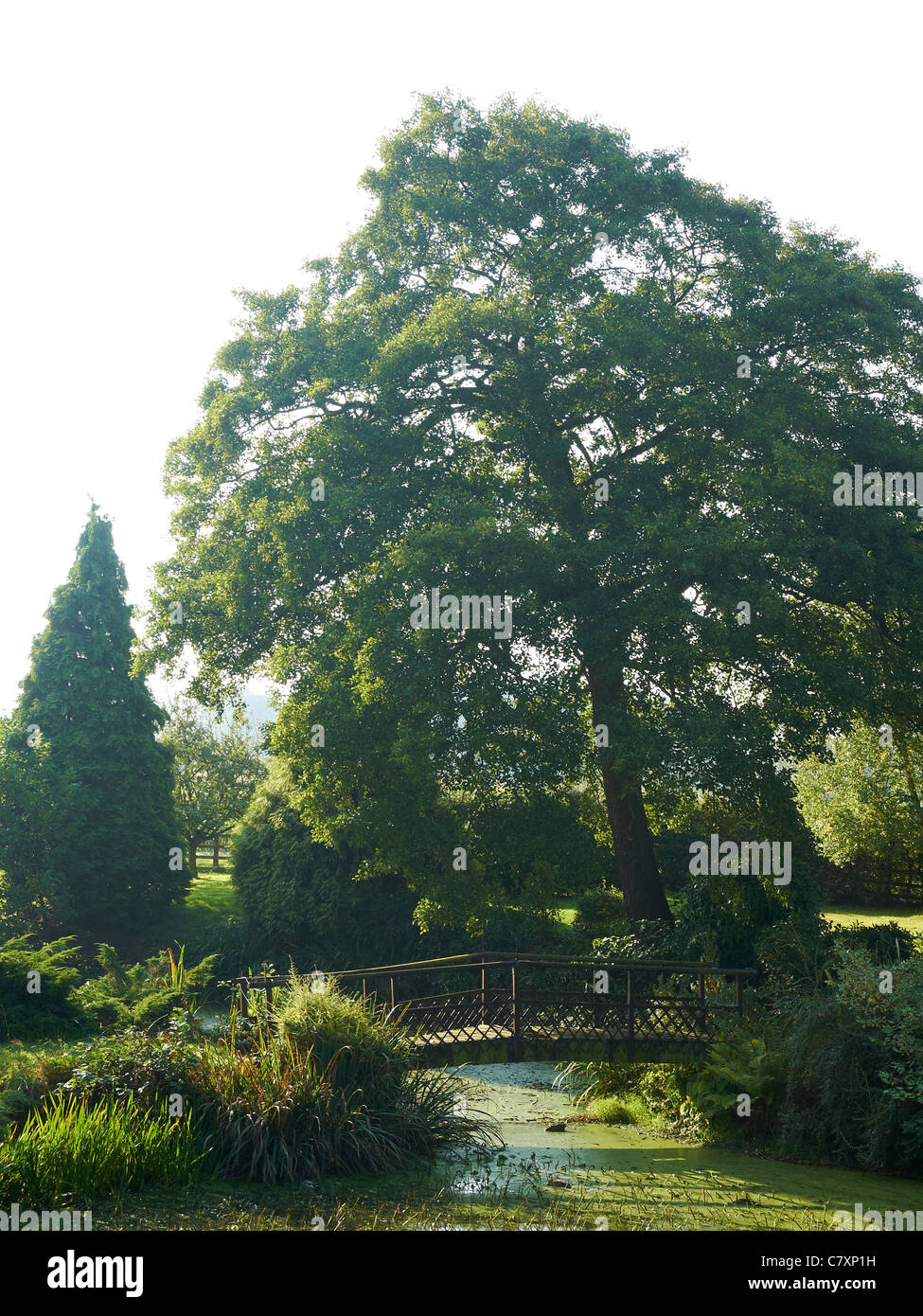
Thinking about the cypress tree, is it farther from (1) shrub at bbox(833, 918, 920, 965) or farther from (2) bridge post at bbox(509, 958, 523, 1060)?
(1) shrub at bbox(833, 918, 920, 965)


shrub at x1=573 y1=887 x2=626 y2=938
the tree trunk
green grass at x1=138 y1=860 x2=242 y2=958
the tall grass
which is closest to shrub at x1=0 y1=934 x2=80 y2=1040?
the tall grass

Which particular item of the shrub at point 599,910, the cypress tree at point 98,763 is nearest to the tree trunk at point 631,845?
the shrub at point 599,910

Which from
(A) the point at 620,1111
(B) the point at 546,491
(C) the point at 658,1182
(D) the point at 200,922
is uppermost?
(B) the point at 546,491

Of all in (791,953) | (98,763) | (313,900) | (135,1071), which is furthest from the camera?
(98,763)

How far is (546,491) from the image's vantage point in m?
19.6

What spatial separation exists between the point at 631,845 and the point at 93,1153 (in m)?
12.4

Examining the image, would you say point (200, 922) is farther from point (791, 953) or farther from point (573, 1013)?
point (791, 953)

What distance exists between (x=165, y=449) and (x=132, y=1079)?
1364 centimetres

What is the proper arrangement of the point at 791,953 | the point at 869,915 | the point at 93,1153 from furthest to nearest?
the point at 869,915 < the point at 791,953 < the point at 93,1153

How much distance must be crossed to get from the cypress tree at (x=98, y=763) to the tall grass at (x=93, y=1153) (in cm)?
1944

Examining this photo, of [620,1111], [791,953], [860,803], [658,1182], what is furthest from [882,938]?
A: [860,803]

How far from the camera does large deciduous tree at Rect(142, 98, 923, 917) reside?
55.8 ft

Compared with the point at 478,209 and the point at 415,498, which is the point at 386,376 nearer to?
the point at 415,498

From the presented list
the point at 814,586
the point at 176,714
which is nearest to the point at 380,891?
the point at 814,586
